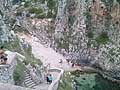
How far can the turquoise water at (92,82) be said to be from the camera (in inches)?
→ 2958

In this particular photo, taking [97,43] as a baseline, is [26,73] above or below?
above

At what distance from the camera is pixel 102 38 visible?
340 ft

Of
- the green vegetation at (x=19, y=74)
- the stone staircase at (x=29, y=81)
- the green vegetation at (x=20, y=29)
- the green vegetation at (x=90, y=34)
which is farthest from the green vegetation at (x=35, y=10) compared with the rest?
the green vegetation at (x=19, y=74)

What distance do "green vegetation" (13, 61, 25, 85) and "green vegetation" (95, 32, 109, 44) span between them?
5878cm

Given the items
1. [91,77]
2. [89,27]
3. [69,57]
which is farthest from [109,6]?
[91,77]

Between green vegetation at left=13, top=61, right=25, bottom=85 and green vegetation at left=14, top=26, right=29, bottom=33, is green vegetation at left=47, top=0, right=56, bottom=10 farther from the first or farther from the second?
green vegetation at left=13, top=61, right=25, bottom=85

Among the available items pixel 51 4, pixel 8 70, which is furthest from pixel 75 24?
pixel 8 70

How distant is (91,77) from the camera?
83.8 metres

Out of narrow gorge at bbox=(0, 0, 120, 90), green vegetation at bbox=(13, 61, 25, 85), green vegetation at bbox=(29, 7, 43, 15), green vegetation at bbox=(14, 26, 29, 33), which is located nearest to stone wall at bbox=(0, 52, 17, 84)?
green vegetation at bbox=(13, 61, 25, 85)

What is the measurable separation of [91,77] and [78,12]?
2716 centimetres

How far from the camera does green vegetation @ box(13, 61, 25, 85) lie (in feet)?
135

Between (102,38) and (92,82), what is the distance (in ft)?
86.3

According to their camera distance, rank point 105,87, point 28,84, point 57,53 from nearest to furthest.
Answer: point 28,84 < point 105,87 < point 57,53

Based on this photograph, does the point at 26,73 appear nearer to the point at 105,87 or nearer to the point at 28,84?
the point at 28,84
